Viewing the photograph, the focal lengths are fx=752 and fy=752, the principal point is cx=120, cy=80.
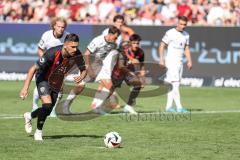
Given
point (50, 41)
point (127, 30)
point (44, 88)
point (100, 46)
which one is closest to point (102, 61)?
point (100, 46)

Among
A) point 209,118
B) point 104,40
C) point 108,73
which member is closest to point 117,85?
point 108,73

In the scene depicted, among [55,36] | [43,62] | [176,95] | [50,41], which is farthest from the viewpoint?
[176,95]

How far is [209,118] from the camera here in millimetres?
17062

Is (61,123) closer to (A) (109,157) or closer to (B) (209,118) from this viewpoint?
(B) (209,118)

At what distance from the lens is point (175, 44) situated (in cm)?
1853

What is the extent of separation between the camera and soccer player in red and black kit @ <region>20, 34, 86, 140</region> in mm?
12570

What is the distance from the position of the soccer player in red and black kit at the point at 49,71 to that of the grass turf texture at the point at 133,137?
474 millimetres

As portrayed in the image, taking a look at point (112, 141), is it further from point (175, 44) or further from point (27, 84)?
point (175, 44)

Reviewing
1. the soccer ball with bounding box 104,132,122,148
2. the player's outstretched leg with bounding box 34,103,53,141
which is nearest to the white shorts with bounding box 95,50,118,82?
the player's outstretched leg with bounding box 34,103,53,141

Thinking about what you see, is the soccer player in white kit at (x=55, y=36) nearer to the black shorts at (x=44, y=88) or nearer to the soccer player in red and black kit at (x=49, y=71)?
the soccer player in red and black kit at (x=49, y=71)

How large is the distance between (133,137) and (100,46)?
456 centimetres

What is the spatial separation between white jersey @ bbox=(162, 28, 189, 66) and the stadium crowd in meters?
7.67

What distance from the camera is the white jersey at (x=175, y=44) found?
1847cm

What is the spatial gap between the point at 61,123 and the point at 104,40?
8.72 ft
